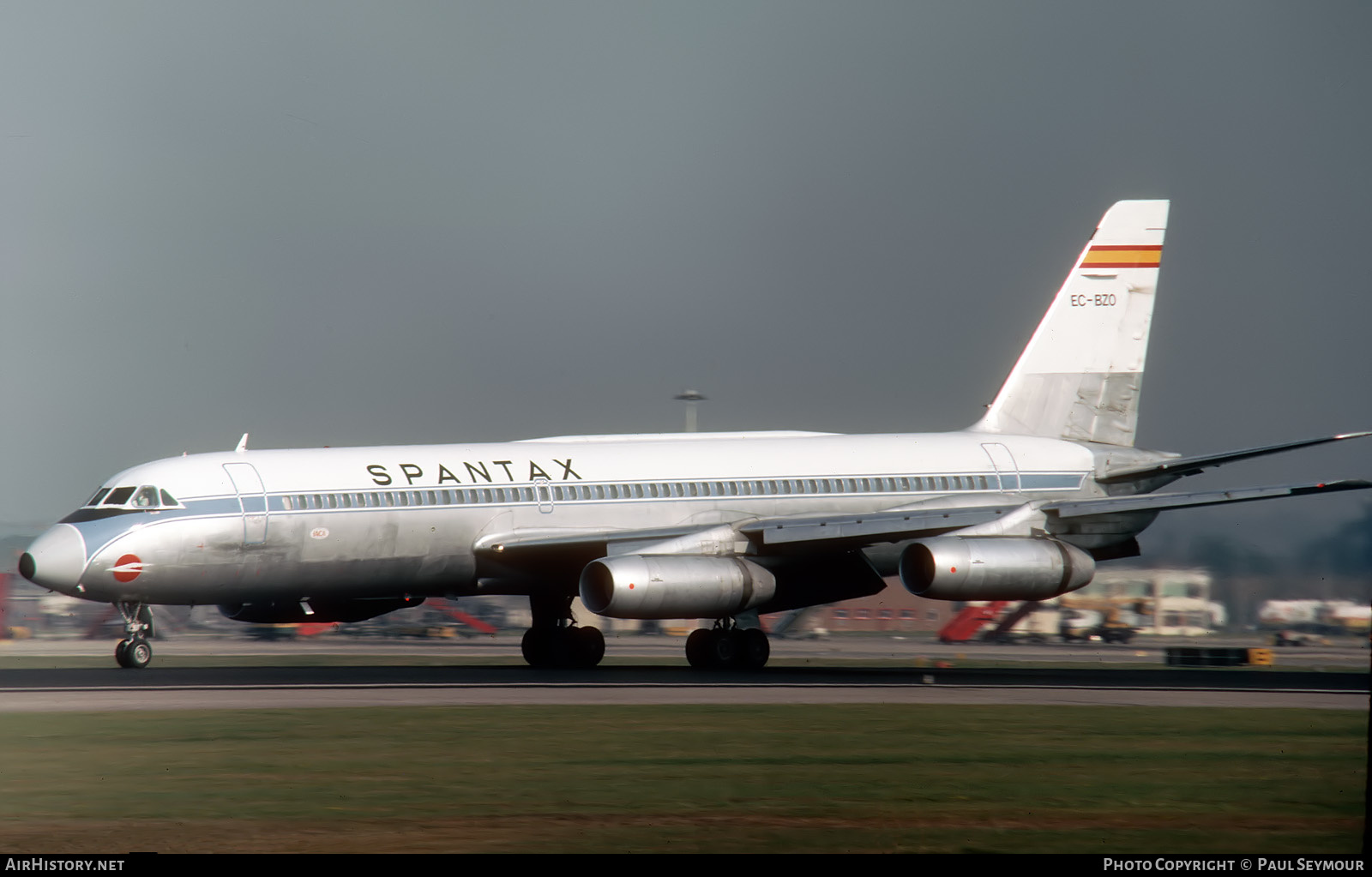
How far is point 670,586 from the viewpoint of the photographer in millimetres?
31922

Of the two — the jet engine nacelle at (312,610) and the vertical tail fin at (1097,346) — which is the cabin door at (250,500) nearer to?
the jet engine nacelle at (312,610)

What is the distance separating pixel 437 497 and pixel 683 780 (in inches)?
719

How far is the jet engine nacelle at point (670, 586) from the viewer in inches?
1247

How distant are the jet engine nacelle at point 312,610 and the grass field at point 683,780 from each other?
12.2 m

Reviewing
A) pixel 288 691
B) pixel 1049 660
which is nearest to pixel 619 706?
pixel 288 691

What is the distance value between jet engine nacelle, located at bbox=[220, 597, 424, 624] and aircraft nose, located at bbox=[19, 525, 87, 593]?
370cm

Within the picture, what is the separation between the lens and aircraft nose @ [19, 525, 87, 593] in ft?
103

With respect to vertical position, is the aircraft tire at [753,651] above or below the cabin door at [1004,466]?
below

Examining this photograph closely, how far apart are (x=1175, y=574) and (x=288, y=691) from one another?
24.2 m

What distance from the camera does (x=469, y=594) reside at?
36.2m

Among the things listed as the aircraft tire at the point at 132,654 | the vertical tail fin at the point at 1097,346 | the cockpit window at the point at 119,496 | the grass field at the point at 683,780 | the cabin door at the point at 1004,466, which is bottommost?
the aircraft tire at the point at 132,654

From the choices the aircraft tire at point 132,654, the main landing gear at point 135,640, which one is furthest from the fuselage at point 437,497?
the aircraft tire at point 132,654

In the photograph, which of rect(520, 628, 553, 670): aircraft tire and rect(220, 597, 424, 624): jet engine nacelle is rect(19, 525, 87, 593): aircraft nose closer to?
rect(220, 597, 424, 624): jet engine nacelle

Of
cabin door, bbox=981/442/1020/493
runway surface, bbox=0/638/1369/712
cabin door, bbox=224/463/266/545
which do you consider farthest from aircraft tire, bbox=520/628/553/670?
cabin door, bbox=981/442/1020/493
